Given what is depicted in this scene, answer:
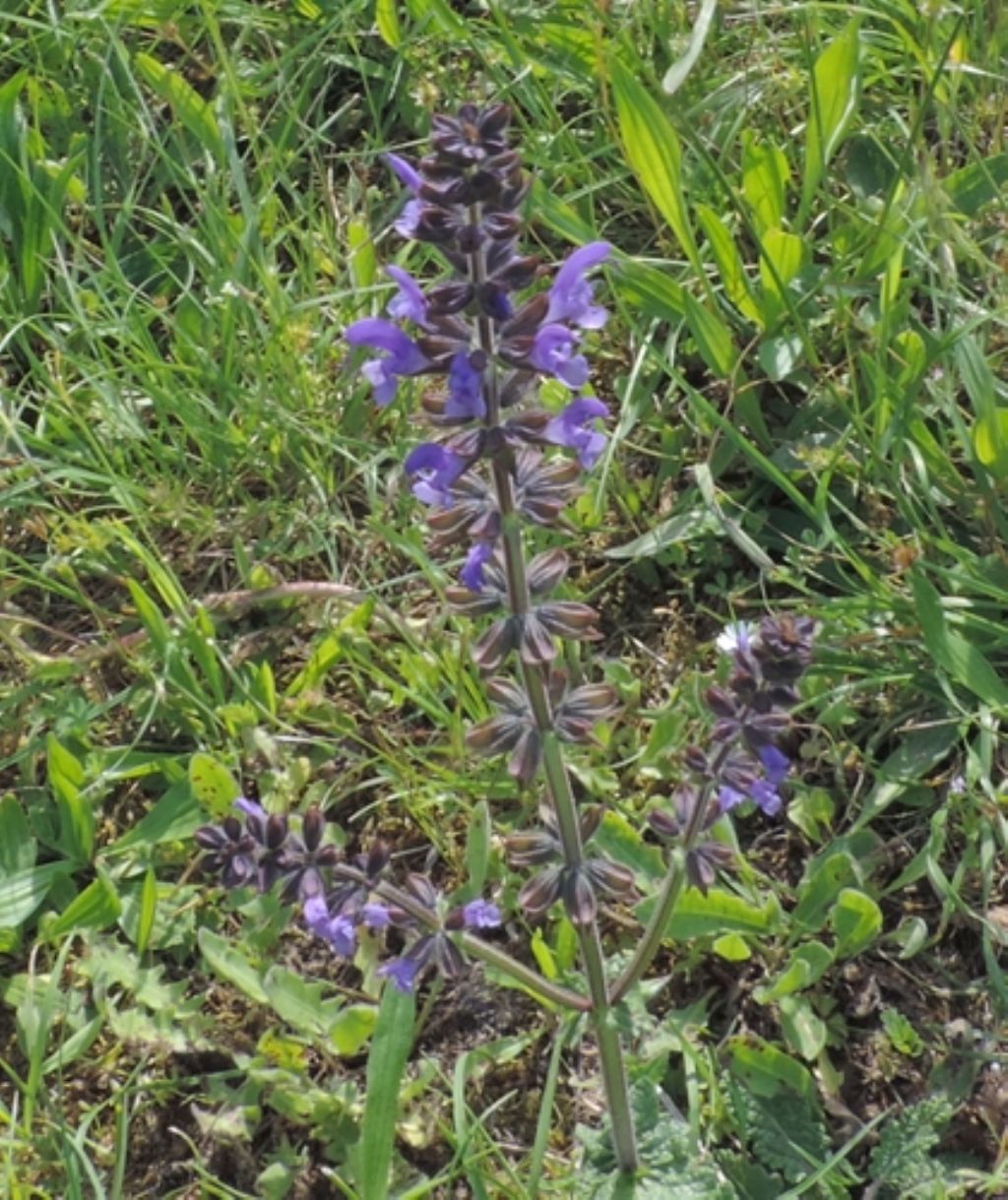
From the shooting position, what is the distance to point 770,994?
2.55m

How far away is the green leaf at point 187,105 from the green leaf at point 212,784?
4.86 ft

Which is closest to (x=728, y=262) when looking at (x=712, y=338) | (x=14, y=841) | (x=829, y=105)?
(x=712, y=338)

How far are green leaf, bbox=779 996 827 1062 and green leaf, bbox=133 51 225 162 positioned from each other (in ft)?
7.26

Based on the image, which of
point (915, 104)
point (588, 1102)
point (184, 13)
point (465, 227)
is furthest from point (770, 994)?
Result: point (184, 13)

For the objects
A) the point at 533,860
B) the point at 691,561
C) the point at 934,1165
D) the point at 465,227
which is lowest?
the point at 934,1165

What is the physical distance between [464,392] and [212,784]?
4.42 ft

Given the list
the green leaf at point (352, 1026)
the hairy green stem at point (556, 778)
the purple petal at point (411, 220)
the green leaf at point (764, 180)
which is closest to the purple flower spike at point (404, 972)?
the hairy green stem at point (556, 778)

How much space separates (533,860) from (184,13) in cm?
259

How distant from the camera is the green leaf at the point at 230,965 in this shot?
2.64 m

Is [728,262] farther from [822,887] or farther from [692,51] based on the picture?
[822,887]

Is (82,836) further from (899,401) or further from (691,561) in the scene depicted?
(899,401)

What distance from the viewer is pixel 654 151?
306cm

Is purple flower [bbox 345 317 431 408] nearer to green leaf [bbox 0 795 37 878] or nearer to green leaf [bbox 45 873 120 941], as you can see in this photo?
green leaf [bbox 45 873 120 941]

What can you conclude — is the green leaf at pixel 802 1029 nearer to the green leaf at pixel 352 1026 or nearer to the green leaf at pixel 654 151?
the green leaf at pixel 352 1026
